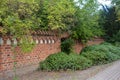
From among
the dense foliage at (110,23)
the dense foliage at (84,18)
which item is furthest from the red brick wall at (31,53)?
the dense foliage at (110,23)

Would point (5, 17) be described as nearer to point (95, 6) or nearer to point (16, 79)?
point (16, 79)

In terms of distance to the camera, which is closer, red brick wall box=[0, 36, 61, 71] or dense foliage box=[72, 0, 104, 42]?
red brick wall box=[0, 36, 61, 71]

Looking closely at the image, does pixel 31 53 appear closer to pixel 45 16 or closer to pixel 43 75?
pixel 45 16

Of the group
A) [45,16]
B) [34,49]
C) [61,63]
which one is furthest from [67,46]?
[61,63]

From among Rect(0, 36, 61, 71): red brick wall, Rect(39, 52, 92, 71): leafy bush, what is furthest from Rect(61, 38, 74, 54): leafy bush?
Rect(39, 52, 92, 71): leafy bush

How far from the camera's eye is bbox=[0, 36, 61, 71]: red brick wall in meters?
12.6

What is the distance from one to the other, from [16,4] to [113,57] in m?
11.4

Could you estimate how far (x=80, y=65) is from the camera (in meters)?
14.7

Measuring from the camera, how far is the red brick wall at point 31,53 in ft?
41.4

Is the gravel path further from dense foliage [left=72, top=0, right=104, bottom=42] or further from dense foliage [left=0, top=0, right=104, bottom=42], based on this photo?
dense foliage [left=72, top=0, right=104, bottom=42]

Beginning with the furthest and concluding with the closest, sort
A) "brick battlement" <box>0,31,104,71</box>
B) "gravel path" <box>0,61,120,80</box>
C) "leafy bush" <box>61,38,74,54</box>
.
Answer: "leafy bush" <box>61,38,74,54</box>, "brick battlement" <box>0,31,104,71</box>, "gravel path" <box>0,61,120,80</box>

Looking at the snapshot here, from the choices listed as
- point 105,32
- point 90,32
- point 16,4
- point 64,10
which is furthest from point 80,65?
point 105,32

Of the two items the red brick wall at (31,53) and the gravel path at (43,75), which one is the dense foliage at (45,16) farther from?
the gravel path at (43,75)

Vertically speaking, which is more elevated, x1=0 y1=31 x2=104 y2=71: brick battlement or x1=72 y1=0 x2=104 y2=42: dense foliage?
x1=72 y1=0 x2=104 y2=42: dense foliage
